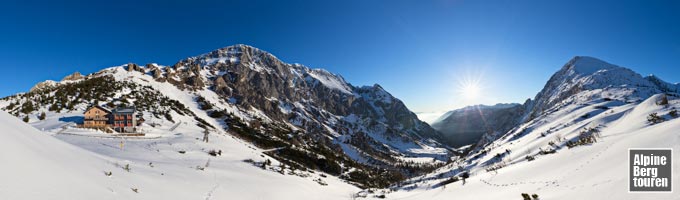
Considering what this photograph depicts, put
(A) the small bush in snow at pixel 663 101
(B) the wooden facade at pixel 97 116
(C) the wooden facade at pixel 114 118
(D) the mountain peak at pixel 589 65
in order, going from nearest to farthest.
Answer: (A) the small bush in snow at pixel 663 101 < (B) the wooden facade at pixel 97 116 < (C) the wooden facade at pixel 114 118 < (D) the mountain peak at pixel 589 65

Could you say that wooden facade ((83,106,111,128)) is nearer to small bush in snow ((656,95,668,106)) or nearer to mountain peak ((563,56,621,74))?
small bush in snow ((656,95,668,106))

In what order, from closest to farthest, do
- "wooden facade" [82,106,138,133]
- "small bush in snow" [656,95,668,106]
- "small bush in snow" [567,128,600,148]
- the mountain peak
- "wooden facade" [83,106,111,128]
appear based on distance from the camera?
"small bush in snow" [567,128,600,148] → "small bush in snow" [656,95,668,106] → "wooden facade" [83,106,111,128] → "wooden facade" [82,106,138,133] → the mountain peak

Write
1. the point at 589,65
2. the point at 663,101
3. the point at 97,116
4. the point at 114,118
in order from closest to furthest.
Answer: the point at 663,101, the point at 97,116, the point at 114,118, the point at 589,65

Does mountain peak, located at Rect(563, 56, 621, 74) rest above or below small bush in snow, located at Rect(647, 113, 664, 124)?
above

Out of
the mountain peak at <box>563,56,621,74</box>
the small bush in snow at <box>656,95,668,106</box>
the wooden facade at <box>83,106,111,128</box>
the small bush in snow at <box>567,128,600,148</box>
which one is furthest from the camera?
the mountain peak at <box>563,56,621,74</box>

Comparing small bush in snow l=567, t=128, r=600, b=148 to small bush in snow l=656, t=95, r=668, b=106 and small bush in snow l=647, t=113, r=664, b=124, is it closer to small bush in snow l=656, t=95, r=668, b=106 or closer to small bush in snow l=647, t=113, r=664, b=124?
small bush in snow l=647, t=113, r=664, b=124

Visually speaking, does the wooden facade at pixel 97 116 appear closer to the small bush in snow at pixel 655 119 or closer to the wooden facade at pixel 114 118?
the wooden facade at pixel 114 118

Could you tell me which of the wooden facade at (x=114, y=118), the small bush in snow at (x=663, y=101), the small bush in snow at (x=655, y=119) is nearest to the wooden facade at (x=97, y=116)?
the wooden facade at (x=114, y=118)

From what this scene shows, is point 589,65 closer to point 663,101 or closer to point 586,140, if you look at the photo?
point 663,101

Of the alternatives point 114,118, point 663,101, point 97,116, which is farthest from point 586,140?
point 97,116

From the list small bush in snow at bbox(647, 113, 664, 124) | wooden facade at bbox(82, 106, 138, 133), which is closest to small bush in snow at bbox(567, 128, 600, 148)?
small bush in snow at bbox(647, 113, 664, 124)

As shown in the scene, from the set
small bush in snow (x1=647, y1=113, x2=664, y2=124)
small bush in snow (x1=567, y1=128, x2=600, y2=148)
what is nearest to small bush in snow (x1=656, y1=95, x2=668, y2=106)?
small bush in snow (x1=567, y1=128, x2=600, y2=148)

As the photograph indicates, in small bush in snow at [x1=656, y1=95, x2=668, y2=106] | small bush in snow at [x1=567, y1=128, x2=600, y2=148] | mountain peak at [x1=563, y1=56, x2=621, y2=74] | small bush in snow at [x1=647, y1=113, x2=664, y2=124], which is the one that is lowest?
small bush in snow at [x1=567, y1=128, x2=600, y2=148]

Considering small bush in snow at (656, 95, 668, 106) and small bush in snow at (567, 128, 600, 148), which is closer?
small bush in snow at (567, 128, 600, 148)
